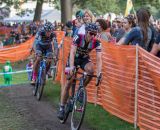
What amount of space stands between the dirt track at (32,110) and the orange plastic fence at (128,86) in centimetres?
100

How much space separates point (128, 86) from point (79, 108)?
1.09 meters

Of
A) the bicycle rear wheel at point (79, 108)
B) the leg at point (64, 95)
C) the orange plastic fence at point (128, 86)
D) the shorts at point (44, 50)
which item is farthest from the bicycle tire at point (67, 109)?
the shorts at point (44, 50)

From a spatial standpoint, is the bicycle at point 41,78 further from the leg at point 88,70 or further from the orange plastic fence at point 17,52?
the orange plastic fence at point 17,52

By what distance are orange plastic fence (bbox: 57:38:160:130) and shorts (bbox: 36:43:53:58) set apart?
142 centimetres

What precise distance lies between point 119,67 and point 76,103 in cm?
133

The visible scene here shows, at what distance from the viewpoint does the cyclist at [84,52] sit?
833 centimetres

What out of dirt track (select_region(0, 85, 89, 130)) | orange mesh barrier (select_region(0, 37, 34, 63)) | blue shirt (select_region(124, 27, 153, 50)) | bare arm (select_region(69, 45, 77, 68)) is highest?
blue shirt (select_region(124, 27, 153, 50))

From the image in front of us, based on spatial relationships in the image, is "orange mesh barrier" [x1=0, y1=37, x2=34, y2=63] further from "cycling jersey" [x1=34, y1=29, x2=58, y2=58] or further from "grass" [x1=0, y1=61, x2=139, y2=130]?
"grass" [x1=0, y1=61, x2=139, y2=130]

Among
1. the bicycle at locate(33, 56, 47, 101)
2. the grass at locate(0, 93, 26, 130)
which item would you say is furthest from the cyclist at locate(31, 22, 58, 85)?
the grass at locate(0, 93, 26, 130)

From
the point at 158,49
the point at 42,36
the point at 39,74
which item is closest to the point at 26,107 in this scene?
the point at 39,74

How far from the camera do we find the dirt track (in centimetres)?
886

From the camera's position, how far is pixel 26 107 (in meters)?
10.6

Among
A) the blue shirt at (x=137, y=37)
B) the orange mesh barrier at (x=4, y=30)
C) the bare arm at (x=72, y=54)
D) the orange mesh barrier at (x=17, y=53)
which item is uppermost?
the blue shirt at (x=137, y=37)

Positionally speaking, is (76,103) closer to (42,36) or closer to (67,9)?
(42,36)
